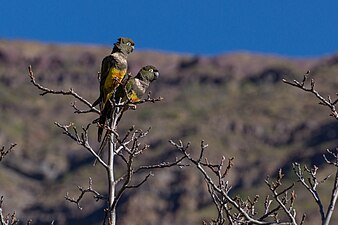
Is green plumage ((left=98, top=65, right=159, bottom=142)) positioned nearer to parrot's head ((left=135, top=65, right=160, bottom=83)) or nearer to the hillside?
parrot's head ((left=135, top=65, right=160, bottom=83))

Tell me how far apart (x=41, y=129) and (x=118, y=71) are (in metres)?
159

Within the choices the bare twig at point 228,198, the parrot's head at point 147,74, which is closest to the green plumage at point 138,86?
the parrot's head at point 147,74

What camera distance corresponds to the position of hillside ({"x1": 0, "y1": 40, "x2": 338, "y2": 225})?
444 feet

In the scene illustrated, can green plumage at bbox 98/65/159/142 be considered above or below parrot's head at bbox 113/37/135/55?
below

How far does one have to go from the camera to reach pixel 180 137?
483 feet

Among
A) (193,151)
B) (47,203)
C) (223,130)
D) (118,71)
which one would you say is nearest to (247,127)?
(223,130)

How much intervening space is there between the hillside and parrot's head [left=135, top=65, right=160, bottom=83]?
10019cm

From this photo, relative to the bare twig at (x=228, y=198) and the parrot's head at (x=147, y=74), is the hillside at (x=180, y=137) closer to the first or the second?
the parrot's head at (x=147, y=74)

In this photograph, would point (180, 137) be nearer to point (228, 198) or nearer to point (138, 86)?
point (138, 86)

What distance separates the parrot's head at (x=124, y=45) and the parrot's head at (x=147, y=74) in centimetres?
36

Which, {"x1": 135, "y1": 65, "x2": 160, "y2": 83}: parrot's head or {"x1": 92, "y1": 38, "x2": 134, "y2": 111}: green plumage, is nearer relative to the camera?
{"x1": 92, "y1": 38, "x2": 134, "y2": 111}: green plumage

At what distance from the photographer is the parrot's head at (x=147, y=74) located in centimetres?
1367

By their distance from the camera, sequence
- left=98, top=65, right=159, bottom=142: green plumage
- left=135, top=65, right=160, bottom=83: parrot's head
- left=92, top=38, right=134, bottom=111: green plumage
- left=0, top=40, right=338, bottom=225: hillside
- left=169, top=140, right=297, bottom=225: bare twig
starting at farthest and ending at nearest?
left=0, top=40, right=338, bottom=225: hillside → left=135, top=65, right=160, bottom=83: parrot's head → left=98, top=65, right=159, bottom=142: green plumage → left=92, top=38, right=134, bottom=111: green plumage → left=169, top=140, right=297, bottom=225: bare twig

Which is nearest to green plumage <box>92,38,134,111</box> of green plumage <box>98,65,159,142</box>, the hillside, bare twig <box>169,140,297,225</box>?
green plumage <box>98,65,159,142</box>
